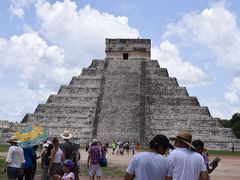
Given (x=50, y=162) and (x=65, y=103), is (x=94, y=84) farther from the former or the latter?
(x=50, y=162)

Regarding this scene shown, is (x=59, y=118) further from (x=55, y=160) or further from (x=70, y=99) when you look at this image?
(x=55, y=160)

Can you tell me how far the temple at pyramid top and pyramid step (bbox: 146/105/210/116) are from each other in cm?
846

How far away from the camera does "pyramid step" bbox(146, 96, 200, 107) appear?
33.4 metres

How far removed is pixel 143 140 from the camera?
30031 mm

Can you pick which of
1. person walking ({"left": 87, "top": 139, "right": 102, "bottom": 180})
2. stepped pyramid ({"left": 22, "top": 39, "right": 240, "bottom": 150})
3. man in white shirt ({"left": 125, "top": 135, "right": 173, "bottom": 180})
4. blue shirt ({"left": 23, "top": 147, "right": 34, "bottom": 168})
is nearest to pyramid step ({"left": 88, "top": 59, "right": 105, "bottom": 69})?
stepped pyramid ({"left": 22, "top": 39, "right": 240, "bottom": 150})

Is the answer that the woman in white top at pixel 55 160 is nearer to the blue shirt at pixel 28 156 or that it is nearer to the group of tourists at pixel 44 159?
the group of tourists at pixel 44 159

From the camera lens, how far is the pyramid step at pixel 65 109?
3338cm

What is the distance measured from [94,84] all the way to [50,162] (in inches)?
1102

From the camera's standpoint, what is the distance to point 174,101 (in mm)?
33594

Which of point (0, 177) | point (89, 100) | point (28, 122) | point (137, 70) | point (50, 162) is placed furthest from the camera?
point (137, 70)

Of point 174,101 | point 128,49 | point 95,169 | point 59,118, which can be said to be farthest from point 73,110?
point 95,169

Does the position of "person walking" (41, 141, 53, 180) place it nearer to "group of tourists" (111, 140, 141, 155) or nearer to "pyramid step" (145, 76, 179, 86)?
"group of tourists" (111, 140, 141, 155)

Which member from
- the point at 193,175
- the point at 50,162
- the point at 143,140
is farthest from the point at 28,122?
the point at 193,175

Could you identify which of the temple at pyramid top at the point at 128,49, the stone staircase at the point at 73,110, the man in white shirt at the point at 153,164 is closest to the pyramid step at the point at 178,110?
the stone staircase at the point at 73,110
